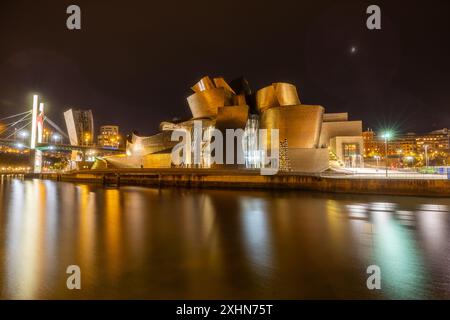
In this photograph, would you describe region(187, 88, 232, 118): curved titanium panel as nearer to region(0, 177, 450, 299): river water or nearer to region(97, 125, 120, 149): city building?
region(0, 177, 450, 299): river water

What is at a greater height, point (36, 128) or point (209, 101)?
point (209, 101)

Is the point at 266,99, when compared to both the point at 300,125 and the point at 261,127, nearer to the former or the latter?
the point at 261,127

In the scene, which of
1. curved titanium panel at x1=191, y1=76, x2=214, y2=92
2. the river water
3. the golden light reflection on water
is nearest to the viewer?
the river water

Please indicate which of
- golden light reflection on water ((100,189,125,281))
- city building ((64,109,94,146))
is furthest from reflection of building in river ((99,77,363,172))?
city building ((64,109,94,146))

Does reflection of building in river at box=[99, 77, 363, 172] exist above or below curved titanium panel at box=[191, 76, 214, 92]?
below

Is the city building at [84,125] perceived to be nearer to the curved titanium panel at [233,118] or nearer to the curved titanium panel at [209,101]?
the curved titanium panel at [209,101]

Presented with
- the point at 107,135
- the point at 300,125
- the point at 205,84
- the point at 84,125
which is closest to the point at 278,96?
the point at 300,125
